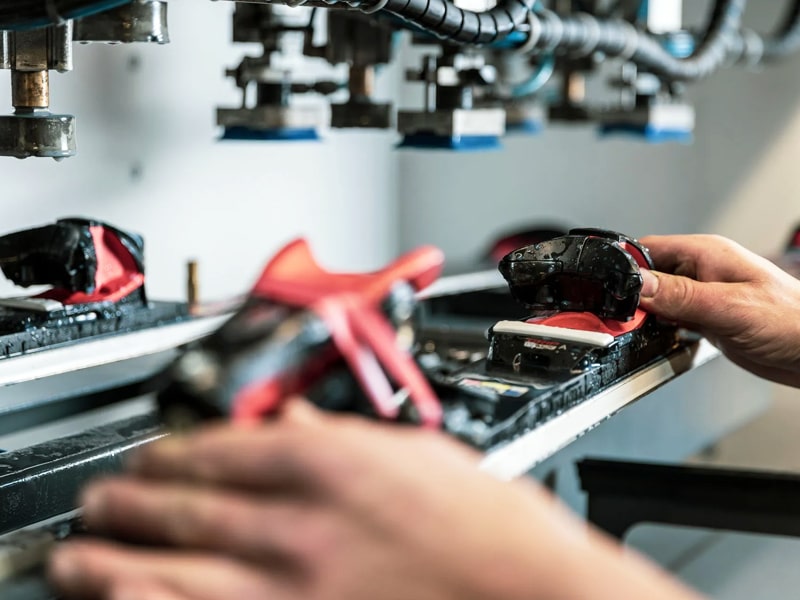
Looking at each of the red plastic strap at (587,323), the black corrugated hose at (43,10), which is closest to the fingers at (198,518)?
the black corrugated hose at (43,10)

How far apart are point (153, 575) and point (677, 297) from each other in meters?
0.69

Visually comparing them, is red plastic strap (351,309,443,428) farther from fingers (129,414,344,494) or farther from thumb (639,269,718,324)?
thumb (639,269,718,324)

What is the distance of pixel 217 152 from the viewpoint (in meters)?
2.31

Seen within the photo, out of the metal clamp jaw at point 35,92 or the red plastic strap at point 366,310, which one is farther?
the metal clamp jaw at point 35,92

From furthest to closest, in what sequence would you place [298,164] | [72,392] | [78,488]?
[298,164], [72,392], [78,488]

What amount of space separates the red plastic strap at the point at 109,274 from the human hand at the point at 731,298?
627 mm

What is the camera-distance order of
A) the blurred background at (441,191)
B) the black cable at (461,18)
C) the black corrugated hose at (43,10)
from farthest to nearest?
the blurred background at (441,191)
the black cable at (461,18)
the black corrugated hose at (43,10)

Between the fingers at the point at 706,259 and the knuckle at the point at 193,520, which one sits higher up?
the fingers at the point at 706,259

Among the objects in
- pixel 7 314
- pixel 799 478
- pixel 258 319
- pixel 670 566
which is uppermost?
pixel 258 319

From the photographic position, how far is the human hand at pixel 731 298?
104cm

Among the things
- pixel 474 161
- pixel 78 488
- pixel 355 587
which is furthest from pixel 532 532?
pixel 474 161

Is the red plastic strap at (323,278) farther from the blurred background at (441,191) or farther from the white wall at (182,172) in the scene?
the white wall at (182,172)

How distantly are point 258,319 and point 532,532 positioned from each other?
190mm

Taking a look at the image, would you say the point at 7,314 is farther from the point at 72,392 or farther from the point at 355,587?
the point at 355,587
